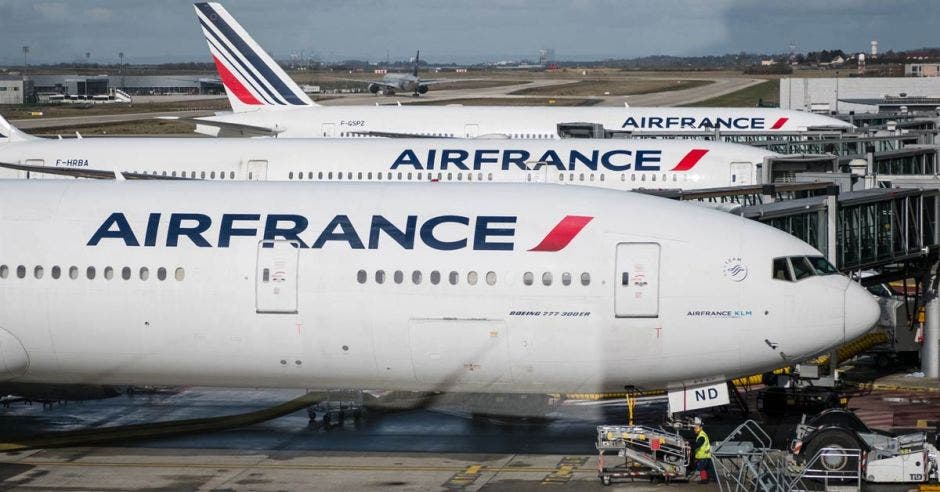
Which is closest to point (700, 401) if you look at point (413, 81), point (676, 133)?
point (676, 133)

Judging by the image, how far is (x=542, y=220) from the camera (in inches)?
917

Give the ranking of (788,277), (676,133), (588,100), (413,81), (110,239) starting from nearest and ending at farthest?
(788,277), (110,239), (676,133), (588,100), (413,81)

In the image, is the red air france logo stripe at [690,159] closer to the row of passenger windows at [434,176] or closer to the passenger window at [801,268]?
the row of passenger windows at [434,176]

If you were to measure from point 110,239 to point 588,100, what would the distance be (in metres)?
139

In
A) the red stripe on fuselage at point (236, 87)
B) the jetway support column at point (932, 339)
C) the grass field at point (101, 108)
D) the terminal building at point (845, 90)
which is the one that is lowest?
the jetway support column at point (932, 339)

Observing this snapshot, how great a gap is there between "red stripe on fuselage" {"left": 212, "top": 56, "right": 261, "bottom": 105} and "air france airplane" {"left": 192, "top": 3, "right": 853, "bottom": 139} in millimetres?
51

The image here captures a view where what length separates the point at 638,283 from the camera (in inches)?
885

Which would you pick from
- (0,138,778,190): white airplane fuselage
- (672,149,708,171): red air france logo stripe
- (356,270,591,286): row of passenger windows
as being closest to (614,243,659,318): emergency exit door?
(356,270,591,286): row of passenger windows

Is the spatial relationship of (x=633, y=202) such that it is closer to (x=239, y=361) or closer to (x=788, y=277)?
(x=788, y=277)

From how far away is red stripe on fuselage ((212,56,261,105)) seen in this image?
6819cm

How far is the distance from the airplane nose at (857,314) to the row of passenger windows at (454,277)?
4355 mm

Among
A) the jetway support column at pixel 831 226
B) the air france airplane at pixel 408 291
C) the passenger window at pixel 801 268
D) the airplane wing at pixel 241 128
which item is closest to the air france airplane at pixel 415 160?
the jetway support column at pixel 831 226

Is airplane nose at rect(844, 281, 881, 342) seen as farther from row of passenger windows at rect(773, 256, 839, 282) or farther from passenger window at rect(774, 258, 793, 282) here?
passenger window at rect(774, 258, 793, 282)

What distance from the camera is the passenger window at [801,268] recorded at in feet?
73.7
